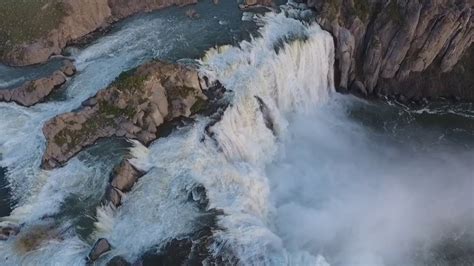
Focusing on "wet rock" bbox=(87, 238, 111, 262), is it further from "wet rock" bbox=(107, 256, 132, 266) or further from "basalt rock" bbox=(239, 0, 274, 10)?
"basalt rock" bbox=(239, 0, 274, 10)

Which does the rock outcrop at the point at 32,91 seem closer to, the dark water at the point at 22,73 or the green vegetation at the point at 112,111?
the dark water at the point at 22,73

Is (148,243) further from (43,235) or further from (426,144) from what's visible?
(426,144)

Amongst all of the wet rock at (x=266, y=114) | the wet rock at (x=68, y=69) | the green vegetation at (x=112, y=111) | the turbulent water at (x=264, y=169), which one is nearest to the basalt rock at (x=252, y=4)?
the turbulent water at (x=264, y=169)

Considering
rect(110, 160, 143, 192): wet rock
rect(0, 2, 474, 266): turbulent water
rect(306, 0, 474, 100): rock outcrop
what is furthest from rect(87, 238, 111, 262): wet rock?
rect(306, 0, 474, 100): rock outcrop

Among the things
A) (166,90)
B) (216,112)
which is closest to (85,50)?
(166,90)

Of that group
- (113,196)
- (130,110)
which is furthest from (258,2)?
(113,196)

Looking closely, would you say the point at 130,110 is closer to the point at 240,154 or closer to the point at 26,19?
the point at 240,154
